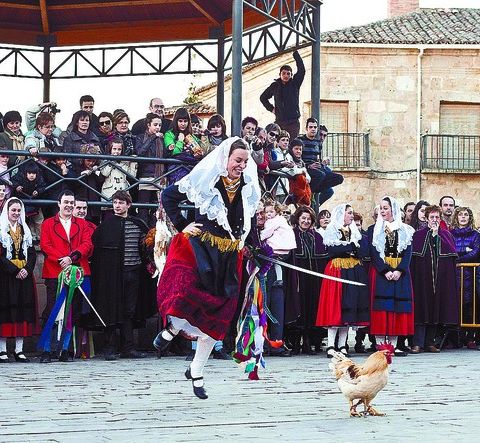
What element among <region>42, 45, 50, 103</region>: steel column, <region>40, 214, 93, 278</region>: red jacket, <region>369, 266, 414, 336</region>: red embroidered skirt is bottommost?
<region>369, 266, 414, 336</region>: red embroidered skirt

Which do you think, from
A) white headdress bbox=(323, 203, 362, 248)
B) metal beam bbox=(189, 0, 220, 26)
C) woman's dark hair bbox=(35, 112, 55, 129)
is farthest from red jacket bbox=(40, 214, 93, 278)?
metal beam bbox=(189, 0, 220, 26)

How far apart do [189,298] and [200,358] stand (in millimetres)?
462

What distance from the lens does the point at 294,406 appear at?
8.77 meters

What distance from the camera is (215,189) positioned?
9.25m

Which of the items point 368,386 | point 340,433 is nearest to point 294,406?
point 368,386

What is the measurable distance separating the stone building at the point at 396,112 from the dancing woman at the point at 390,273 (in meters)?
26.4

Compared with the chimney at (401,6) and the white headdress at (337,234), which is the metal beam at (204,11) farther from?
the chimney at (401,6)

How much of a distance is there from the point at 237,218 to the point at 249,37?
10400 mm

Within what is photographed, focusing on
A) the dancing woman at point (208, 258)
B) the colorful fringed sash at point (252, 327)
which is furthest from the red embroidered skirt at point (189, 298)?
the colorful fringed sash at point (252, 327)

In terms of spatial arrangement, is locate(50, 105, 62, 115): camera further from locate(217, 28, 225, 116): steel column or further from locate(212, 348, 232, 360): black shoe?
locate(217, 28, 225, 116): steel column

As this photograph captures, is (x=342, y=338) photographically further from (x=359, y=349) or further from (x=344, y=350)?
(x=359, y=349)

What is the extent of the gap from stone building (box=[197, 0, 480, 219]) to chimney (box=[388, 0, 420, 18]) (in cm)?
575

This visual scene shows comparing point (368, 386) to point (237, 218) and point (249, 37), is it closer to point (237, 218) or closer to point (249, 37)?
point (237, 218)

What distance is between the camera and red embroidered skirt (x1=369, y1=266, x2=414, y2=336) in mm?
14315
